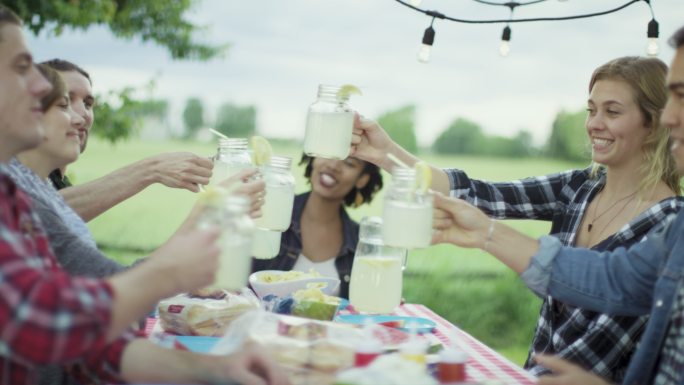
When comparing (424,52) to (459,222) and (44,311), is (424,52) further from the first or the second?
(44,311)

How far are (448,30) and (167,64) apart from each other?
216 centimetres

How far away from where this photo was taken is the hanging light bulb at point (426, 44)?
10.7ft

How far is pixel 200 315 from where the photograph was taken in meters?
2.17

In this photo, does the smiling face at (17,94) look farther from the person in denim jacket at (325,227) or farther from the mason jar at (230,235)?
the person in denim jacket at (325,227)

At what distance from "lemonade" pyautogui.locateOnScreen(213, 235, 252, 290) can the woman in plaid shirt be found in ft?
4.13

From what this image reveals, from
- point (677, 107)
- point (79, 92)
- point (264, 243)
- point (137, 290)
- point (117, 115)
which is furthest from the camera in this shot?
point (117, 115)

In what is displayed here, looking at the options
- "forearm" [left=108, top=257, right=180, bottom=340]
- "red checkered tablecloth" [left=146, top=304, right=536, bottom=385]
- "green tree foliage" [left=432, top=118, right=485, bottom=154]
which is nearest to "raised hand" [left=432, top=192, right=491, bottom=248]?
"red checkered tablecloth" [left=146, top=304, right=536, bottom=385]

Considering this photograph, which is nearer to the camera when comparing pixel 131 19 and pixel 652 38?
pixel 652 38

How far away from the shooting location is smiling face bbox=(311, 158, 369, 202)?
3.70 metres

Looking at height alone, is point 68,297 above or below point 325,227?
above

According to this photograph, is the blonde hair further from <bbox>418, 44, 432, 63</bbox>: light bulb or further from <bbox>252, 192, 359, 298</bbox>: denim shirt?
<bbox>252, 192, 359, 298</bbox>: denim shirt

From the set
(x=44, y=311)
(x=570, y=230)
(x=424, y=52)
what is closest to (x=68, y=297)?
(x=44, y=311)

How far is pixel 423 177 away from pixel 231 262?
24.6 inches

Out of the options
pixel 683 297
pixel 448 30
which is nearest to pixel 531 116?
pixel 448 30
